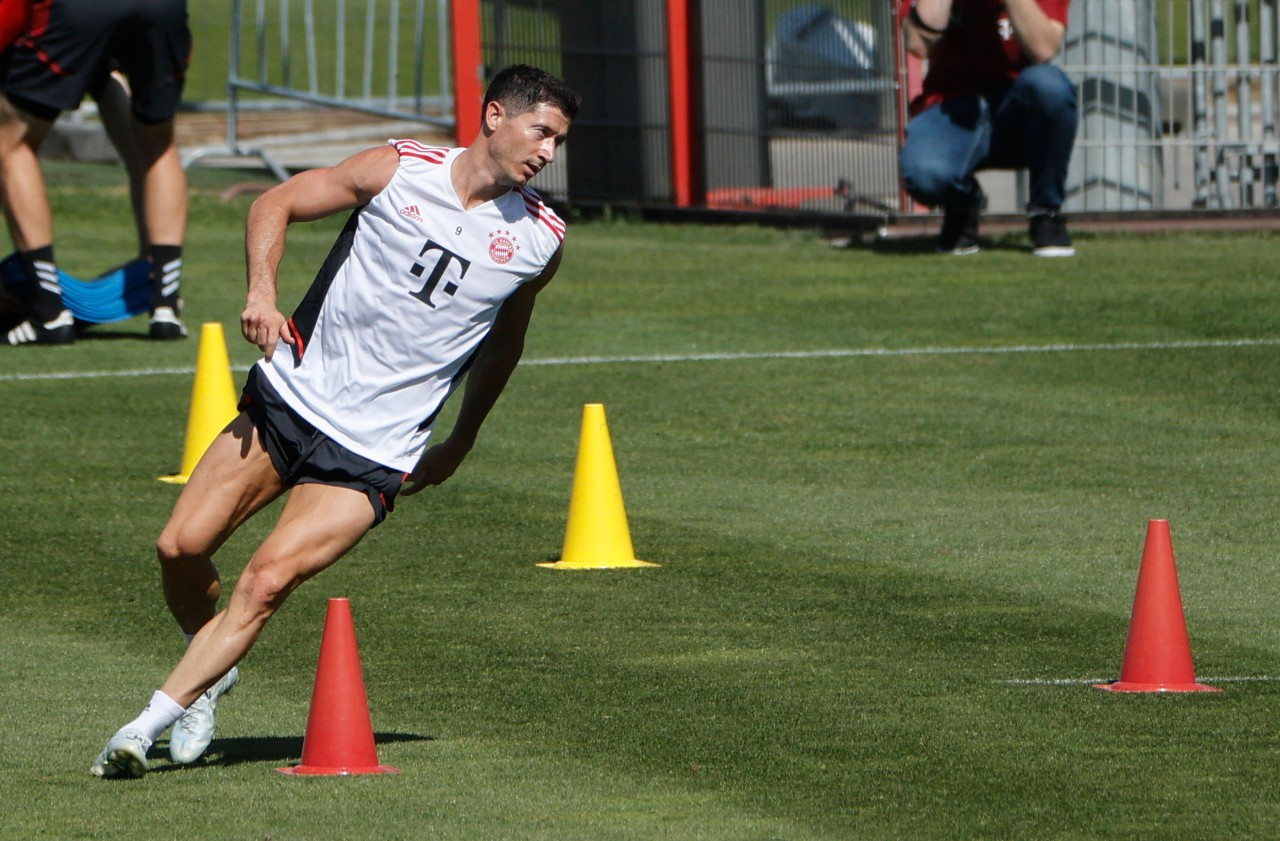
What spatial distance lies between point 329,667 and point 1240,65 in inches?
469

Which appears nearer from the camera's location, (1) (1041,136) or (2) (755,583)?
(2) (755,583)

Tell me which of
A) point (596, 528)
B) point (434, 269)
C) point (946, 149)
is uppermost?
point (946, 149)

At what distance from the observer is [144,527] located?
8.75 meters

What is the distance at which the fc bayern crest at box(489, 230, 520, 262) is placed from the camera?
19.5ft

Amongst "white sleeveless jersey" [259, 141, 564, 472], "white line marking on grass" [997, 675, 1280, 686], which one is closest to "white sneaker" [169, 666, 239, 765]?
"white sleeveless jersey" [259, 141, 564, 472]

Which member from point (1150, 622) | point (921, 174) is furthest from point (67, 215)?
point (1150, 622)

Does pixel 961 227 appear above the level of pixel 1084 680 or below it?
above

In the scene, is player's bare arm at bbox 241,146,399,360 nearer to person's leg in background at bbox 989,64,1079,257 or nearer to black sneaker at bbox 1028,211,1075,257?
person's leg in background at bbox 989,64,1079,257

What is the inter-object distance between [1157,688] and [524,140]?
2.17 m

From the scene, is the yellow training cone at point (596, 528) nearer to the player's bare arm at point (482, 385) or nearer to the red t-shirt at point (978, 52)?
the player's bare arm at point (482, 385)

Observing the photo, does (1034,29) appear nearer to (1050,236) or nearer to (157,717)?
(1050,236)

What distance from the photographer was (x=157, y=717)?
5555 millimetres

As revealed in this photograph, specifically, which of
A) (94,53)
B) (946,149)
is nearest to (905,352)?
(946,149)

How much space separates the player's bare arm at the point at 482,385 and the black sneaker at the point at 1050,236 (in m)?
9.31
